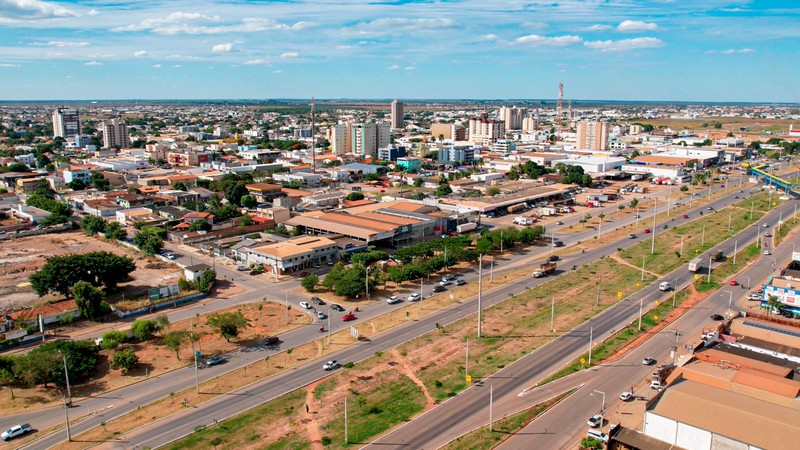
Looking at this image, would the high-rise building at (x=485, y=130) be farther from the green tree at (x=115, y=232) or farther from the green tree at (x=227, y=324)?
the green tree at (x=227, y=324)

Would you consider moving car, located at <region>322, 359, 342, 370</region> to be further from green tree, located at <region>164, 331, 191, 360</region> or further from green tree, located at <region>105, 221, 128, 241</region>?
green tree, located at <region>105, 221, 128, 241</region>

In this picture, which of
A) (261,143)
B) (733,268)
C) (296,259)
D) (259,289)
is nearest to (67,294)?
(259,289)

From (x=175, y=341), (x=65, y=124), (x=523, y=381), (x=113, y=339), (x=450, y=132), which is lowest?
(x=523, y=381)

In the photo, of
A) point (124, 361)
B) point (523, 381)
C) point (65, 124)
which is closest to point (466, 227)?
point (523, 381)

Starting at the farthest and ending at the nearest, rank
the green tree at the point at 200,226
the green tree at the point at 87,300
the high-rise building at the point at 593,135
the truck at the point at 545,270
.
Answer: the high-rise building at the point at 593,135, the green tree at the point at 200,226, the truck at the point at 545,270, the green tree at the point at 87,300

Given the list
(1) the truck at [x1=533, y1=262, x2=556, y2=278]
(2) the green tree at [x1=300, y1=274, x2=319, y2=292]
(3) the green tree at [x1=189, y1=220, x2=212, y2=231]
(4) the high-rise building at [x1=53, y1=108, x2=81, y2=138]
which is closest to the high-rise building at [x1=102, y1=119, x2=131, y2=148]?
(4) the high-rise building at [x1=53, y1=108, x2=81, y2=138]

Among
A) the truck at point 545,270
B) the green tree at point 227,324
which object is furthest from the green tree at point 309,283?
the truck at point 545,270

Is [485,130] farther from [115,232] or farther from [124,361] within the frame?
[124,361]
